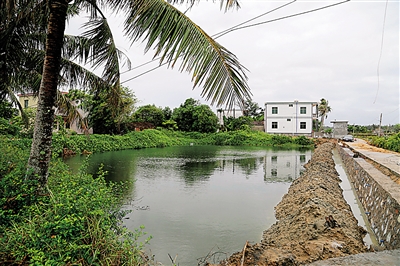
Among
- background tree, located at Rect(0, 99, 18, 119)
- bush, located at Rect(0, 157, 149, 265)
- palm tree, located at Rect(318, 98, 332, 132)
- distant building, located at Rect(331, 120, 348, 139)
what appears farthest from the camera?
palm tree, located at Rect(318, 98, 332, 132)

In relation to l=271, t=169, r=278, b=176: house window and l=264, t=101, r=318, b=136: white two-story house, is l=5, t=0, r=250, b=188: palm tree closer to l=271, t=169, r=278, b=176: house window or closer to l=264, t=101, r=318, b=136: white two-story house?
l=271, t=169, r=278, b=176: house window

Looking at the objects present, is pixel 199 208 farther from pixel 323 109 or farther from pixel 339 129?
pixel 323 109

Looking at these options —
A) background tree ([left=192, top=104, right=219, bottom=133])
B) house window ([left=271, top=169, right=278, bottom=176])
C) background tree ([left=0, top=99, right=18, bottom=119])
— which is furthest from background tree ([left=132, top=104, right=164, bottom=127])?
house window ([left=271, top=169, right=278, bottom=176])

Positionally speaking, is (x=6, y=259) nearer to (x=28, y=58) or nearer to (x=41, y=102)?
(x=41, y=102)

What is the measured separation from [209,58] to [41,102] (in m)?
2.22

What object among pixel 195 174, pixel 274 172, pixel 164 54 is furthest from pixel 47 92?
pixel 274 172

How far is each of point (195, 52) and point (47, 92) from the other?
2.00 meters

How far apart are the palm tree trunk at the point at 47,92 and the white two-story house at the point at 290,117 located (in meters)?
32.4

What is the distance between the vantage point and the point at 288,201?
705 centimetres

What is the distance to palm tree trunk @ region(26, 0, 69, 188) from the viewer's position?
3.74 m

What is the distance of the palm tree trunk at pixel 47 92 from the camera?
374 centimetres

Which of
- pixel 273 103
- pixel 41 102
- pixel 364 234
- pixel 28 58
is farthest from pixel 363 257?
pixel 273 103

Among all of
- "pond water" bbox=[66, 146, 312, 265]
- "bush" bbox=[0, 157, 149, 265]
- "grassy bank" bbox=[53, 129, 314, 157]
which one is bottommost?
"pond water" bbox=[66, 146, 312, 265]

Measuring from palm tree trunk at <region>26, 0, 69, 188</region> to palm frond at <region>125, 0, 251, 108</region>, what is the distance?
1151 mm
